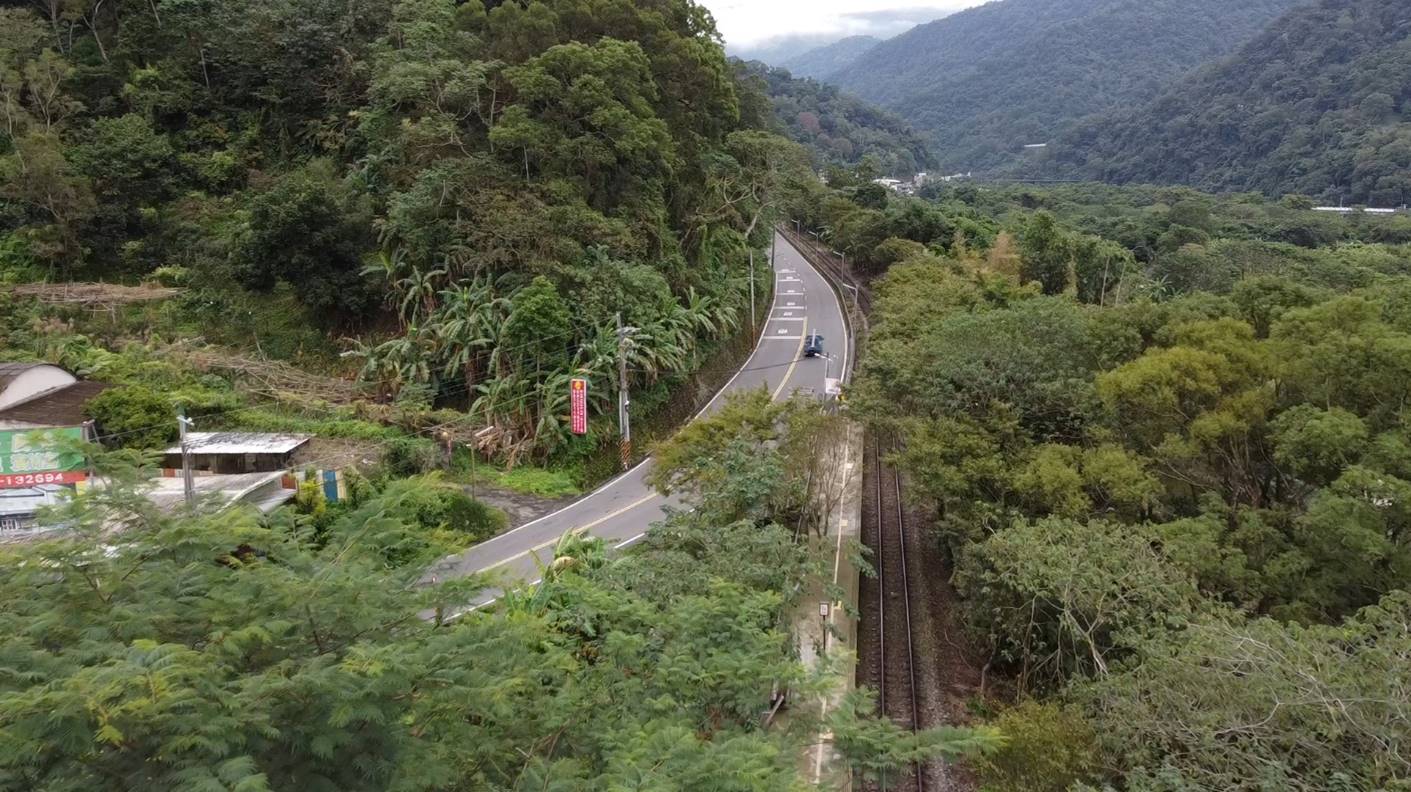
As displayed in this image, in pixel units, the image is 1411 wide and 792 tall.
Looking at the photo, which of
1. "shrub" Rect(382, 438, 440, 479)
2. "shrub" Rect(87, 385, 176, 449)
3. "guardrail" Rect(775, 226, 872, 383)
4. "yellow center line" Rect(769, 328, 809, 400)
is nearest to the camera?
"shrub" Rect(87, 385, 176, 449)

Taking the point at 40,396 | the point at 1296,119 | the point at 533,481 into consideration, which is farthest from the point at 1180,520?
the point at 1296,119

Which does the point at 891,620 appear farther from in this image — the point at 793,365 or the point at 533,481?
the point at 793,365

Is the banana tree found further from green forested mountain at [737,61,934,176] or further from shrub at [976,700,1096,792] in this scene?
green forested mountain at [737,61,934,176]

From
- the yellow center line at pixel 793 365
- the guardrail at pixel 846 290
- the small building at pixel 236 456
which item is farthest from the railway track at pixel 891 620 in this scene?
the small building at pixel 236 456

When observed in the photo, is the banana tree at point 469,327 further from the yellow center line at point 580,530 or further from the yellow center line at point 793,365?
the yellow center line at point 793,365

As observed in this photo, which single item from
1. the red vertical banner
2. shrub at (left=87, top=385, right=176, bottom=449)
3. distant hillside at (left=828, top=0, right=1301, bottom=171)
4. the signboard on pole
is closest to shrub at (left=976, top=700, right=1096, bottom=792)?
the red vertical banner

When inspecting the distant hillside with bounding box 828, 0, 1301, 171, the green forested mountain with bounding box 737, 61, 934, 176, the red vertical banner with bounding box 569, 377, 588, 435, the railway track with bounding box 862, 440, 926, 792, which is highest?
the distant hillside with bounding box 828, 0, 1301, 171
